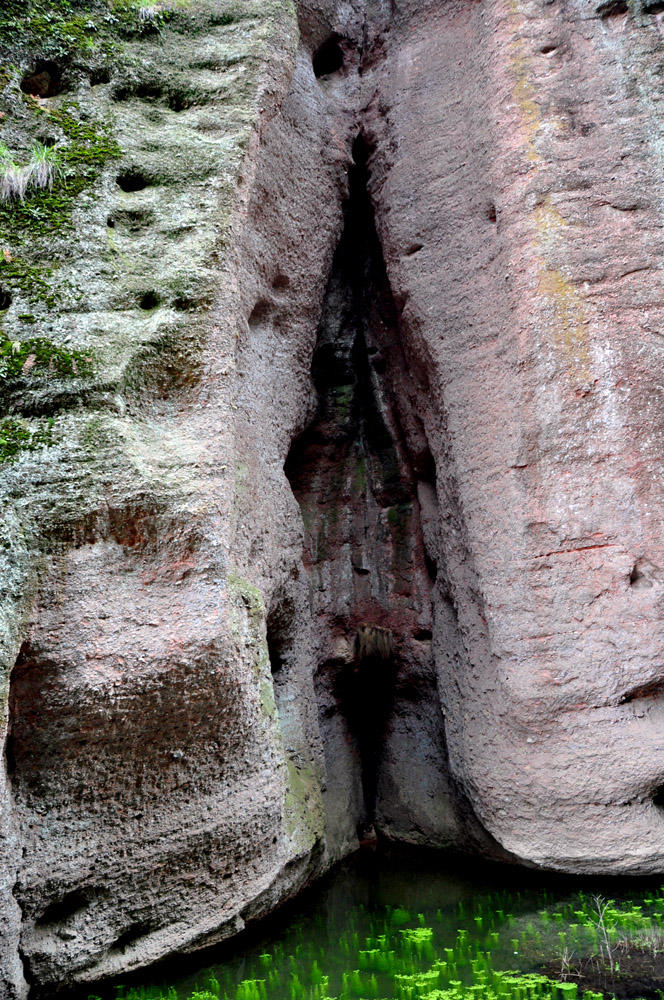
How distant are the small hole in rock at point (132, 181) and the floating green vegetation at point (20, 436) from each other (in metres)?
1.77

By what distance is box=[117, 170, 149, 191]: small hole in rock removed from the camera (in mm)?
4879

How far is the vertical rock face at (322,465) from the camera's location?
374cm

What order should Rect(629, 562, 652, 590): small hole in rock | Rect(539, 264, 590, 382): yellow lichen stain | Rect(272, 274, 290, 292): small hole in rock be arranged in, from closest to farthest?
Rect(629, 562, 652, 590): small hole in rock, Rect(539, 264, 590, 382): yellow lichen stain, Rect(272, 274, 290, 292): small hole in rock

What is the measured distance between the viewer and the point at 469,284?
578 centimetres

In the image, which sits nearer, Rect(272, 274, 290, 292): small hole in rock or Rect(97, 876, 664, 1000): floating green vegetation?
Rect(97, 876, 664, 1000): floating green vegetation

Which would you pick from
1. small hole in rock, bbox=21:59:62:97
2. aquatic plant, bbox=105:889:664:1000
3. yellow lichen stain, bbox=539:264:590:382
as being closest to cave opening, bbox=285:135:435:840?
aquatic plant, bbox=105:889:664:1000

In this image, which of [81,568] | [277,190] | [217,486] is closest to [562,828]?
[217,486]

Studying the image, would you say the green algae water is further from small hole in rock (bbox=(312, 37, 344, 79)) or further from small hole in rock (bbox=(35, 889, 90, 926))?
small hole in rock (bbox=(312, 37, 344, 79))

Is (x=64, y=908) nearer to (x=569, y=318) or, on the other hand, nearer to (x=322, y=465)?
(x=322, y=465)

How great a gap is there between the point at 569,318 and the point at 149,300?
99.2 inches

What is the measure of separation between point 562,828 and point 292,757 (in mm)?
1647

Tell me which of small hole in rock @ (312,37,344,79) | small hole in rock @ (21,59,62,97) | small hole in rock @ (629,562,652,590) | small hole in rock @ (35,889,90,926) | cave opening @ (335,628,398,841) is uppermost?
small hole in rock @ (312,37,344,79)

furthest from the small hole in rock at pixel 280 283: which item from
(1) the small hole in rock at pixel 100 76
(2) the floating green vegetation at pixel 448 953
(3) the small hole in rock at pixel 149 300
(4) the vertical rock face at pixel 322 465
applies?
(2) the floating green vegetation at pixel 448 953

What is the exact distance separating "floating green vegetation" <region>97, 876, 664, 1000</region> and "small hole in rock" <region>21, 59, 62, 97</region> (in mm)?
4977
